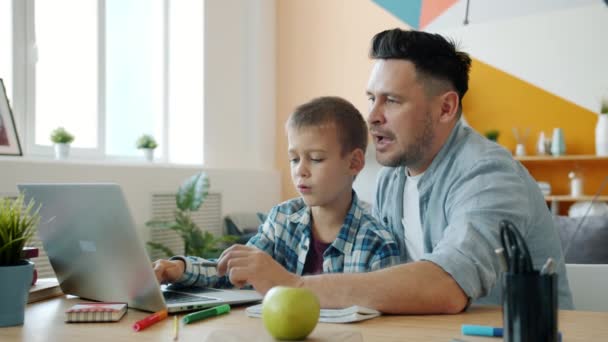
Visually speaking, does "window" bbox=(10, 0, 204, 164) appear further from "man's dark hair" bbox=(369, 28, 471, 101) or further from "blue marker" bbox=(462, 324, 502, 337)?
"blue marker" bbox=(462, 324, 502, 337)

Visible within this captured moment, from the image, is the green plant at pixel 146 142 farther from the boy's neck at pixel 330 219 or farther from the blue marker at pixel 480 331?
the blue marker at pixel 480 331

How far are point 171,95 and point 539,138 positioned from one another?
113 inches

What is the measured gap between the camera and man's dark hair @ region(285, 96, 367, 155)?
5.37 ft

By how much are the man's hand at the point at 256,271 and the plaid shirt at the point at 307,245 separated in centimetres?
18

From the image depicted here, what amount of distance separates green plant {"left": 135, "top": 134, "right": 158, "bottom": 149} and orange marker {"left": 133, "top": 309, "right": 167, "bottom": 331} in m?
3.70

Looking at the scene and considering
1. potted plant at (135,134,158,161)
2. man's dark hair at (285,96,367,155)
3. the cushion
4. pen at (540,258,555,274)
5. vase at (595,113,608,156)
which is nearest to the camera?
pen at (540,258,555,274)

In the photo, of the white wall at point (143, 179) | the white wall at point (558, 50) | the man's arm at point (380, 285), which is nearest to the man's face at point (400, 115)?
the man's arm at point (380, 285)

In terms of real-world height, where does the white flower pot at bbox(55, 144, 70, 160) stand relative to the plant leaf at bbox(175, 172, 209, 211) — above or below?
above

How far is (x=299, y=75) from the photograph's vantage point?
5914 mm

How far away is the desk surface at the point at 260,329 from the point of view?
0.99m

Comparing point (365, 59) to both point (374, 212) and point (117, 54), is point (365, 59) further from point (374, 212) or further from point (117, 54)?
point (374, 212)

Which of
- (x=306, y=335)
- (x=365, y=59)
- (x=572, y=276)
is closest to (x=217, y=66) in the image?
(x=365, y=59)

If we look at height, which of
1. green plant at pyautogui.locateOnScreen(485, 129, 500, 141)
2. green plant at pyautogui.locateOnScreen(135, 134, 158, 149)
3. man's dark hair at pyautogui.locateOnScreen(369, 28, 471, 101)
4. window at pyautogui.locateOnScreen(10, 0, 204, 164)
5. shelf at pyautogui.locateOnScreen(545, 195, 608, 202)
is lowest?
shelf at pyautogui.locateOnScreen(545, 195, 608, 202)

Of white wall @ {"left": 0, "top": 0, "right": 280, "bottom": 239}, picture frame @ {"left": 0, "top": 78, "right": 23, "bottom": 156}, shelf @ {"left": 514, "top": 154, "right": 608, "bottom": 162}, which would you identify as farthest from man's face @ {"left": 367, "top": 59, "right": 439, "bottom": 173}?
shelf @ {"left": 514, "top": 154, "right": 608, "bottom": 162}
